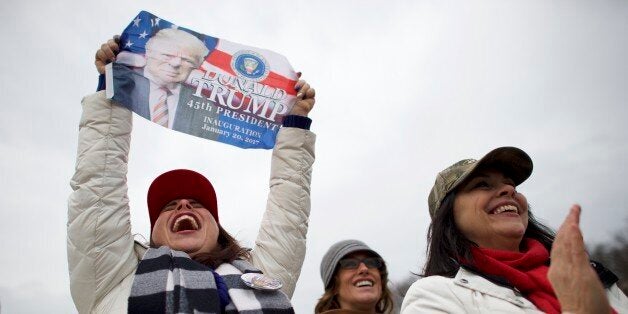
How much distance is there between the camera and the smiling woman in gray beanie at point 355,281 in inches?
132

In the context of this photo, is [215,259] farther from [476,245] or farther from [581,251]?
[581,251]

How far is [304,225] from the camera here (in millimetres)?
3283

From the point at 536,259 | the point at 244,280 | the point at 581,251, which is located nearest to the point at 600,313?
the point at 581,251

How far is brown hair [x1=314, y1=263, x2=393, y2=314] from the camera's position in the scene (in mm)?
3479

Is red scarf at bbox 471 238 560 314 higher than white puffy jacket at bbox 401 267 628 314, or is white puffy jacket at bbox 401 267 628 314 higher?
red scarf at bbox 471 238 560 314

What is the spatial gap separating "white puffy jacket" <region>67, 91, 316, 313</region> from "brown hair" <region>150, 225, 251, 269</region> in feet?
0.39

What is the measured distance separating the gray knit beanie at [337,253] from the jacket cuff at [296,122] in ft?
3.35

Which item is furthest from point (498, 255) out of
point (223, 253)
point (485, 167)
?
point (223, 253)

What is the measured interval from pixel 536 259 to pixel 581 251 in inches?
35.4

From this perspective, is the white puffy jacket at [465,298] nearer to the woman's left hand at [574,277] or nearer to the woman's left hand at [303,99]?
the woman's left hand at [574,277]

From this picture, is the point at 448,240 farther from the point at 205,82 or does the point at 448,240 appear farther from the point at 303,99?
the point at 205,82

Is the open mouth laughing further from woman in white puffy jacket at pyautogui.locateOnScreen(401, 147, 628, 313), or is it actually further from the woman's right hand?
woman in white puffy jacket at pyautogui.locateOnScreen(401, 147, 628, 313)

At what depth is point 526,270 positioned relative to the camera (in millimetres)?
2295

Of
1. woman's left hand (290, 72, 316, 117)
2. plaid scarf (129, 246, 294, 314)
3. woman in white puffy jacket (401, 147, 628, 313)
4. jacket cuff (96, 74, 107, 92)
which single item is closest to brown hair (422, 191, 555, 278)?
woman in white puffy jacket (401, 147, 628, 313)
